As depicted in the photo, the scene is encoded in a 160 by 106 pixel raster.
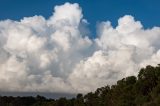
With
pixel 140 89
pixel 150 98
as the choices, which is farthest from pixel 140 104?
pixel 140 89

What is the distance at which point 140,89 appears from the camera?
199875mm

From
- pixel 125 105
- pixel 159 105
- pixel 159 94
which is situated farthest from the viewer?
pixel 125 105

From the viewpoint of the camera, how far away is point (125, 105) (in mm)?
192125

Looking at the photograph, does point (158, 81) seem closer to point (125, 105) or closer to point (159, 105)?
point (125, 105)

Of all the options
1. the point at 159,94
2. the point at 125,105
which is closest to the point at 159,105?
the point at 159,94

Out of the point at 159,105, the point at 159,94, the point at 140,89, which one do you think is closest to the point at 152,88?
the point at 140,89

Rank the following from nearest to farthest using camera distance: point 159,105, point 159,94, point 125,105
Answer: point 159,105, point 159,94, point 125,105

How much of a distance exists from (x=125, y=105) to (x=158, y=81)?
1686 centimetres

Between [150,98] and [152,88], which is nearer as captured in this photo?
[150,98]

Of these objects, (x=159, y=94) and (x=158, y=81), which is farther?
(x=158, y=81)

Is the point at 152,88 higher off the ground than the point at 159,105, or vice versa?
the point at 152,88

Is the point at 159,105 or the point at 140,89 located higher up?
the point at 140,89

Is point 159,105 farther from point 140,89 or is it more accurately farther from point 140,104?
point 140,89

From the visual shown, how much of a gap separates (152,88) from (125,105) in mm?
14808
